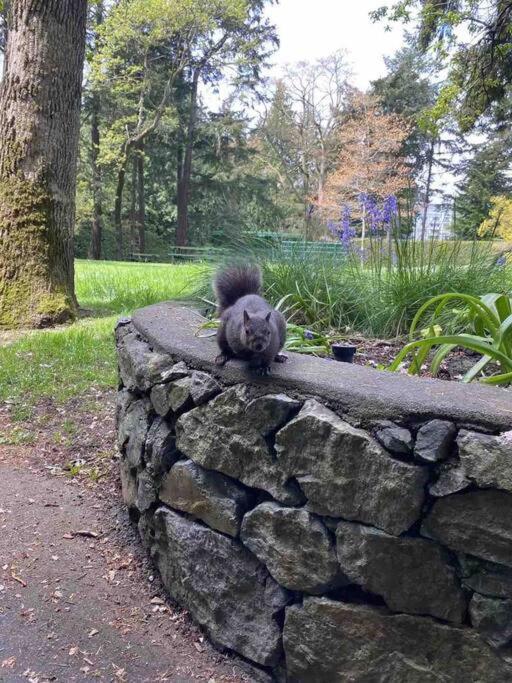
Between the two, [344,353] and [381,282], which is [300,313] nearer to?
[381,282]

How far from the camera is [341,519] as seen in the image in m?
1.90

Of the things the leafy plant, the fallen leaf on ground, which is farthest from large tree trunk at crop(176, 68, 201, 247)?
the fallen leaf on ground

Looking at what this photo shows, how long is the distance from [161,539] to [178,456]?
42 cm

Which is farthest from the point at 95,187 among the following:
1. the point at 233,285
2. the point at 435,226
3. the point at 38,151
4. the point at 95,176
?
the point at 233,285

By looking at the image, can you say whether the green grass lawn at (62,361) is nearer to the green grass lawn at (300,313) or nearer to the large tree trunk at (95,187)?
the green grass lawn at (300,313)

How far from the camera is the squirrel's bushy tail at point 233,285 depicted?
9.64 feet

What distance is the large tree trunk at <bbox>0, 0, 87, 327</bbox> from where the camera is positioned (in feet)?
18.5

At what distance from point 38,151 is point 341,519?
17.2 feet

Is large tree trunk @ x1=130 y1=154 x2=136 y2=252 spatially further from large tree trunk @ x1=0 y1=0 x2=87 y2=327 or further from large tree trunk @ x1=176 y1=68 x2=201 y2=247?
large tree trunk @ x1=0 y1=0 x2=87 y2=327

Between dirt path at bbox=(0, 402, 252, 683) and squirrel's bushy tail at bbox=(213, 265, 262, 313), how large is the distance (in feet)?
4.47

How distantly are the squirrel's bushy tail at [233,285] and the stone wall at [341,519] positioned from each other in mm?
479

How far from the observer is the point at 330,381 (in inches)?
81.8

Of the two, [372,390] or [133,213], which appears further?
[133,213]

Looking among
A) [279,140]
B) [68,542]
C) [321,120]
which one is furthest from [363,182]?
[68,542]
